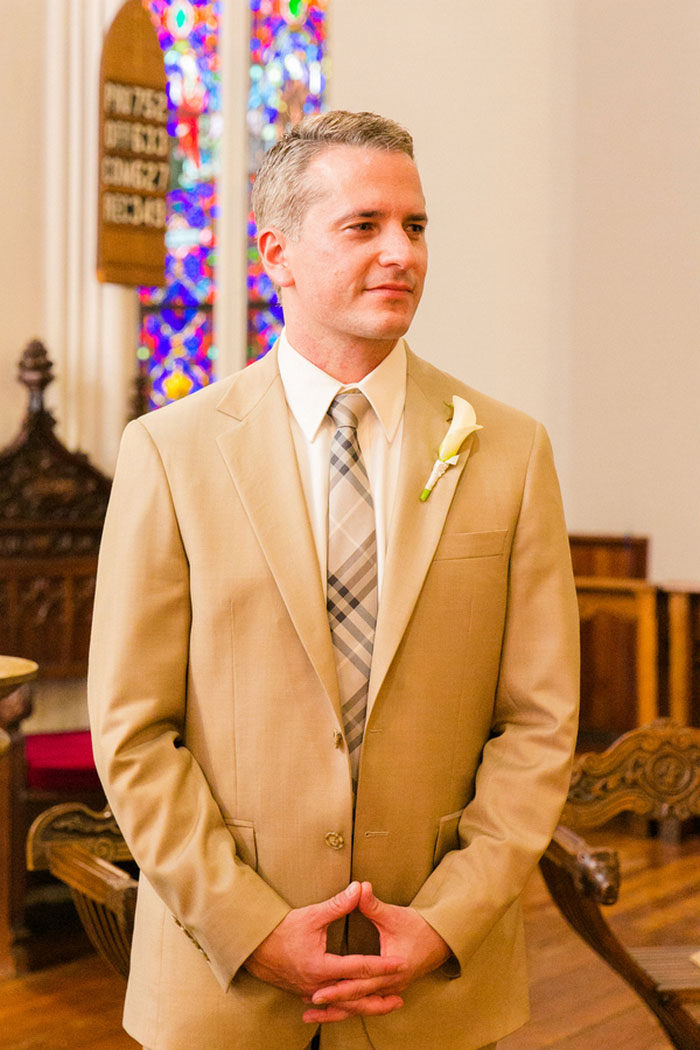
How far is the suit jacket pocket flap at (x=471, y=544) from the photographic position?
1529 mm

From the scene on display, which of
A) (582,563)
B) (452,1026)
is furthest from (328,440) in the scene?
(582,563)

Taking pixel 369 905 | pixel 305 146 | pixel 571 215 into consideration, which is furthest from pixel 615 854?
pixel 571 215

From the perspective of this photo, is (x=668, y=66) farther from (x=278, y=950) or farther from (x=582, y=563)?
(x=278, y=950)

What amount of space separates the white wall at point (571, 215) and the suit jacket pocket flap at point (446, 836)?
5.49 m

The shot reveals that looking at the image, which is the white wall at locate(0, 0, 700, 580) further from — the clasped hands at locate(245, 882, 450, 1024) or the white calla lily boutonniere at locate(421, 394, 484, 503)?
the clasped hands at locate(245, 882, 450, 1024)

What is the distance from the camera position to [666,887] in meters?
4.59

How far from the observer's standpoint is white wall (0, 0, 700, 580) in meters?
6.86

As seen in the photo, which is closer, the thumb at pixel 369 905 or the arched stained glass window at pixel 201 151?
the thumb at pixel 369 905

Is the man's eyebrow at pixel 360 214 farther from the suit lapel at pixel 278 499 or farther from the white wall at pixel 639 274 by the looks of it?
the white wall at pixel 639 274

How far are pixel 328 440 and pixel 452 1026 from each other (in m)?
0.74

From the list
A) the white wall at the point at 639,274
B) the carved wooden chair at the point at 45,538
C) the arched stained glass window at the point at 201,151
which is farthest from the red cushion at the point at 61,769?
the white wall at the point at 639,274

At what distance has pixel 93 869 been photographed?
8.02ft

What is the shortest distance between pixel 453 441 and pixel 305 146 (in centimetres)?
41

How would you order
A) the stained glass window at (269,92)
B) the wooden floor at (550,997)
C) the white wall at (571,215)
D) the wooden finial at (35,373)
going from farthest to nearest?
the white wall at (571,215), the stained glass window at (269,92), the wooden finial at (35,373), the wooden floor at (550,997)
